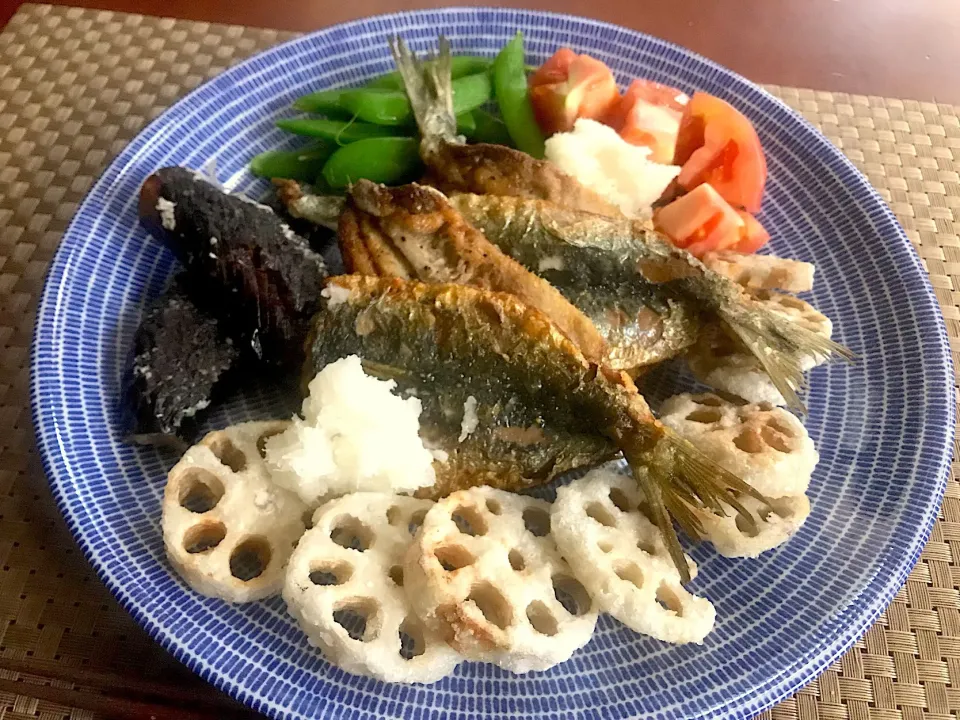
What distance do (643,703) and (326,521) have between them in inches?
35.1

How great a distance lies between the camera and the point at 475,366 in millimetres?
1964

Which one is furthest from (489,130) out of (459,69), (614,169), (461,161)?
(614,169)

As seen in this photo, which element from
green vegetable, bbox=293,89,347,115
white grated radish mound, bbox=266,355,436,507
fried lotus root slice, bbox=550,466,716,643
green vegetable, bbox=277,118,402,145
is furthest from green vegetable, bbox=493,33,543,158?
fried lotus root slice, bbox=550,466,716,643

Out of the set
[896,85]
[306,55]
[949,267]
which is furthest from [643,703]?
[896,85]

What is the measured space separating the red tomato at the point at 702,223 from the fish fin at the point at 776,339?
0.45 m

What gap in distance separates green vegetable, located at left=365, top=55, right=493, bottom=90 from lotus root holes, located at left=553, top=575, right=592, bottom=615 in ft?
6.60

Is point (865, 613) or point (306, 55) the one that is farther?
point (306, 55)

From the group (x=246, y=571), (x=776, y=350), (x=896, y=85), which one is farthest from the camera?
(x=896, y=85)

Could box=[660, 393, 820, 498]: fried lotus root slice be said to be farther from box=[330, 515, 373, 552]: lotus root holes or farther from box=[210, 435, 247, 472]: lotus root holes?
box=[210, 435, 247, 472]: lotus root holes

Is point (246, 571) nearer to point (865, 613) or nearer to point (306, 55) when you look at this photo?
point (865, 613)

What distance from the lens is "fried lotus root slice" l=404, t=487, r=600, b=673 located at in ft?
5.38

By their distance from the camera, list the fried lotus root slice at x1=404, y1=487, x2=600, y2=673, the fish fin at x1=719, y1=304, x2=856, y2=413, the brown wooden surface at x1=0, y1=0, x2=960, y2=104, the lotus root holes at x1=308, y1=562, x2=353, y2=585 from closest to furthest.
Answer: the fried lotus root slice at x1=404, y1=487, x2=600, y2=673 → the lotus root holes at x1=308, y1=562, x2=353, y2=585 → the fish fin at x1=719, y1=304, x2=856, y2=413 → the brown wooden surface at x1=0, y1=0, x2=960, y2=104

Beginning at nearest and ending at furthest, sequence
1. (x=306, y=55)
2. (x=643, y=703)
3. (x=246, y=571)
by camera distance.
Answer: (x=643, y=703)
(x=246, y=571)
(x=306, y=55)

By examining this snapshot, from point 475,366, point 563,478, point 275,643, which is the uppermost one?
point 475,366
